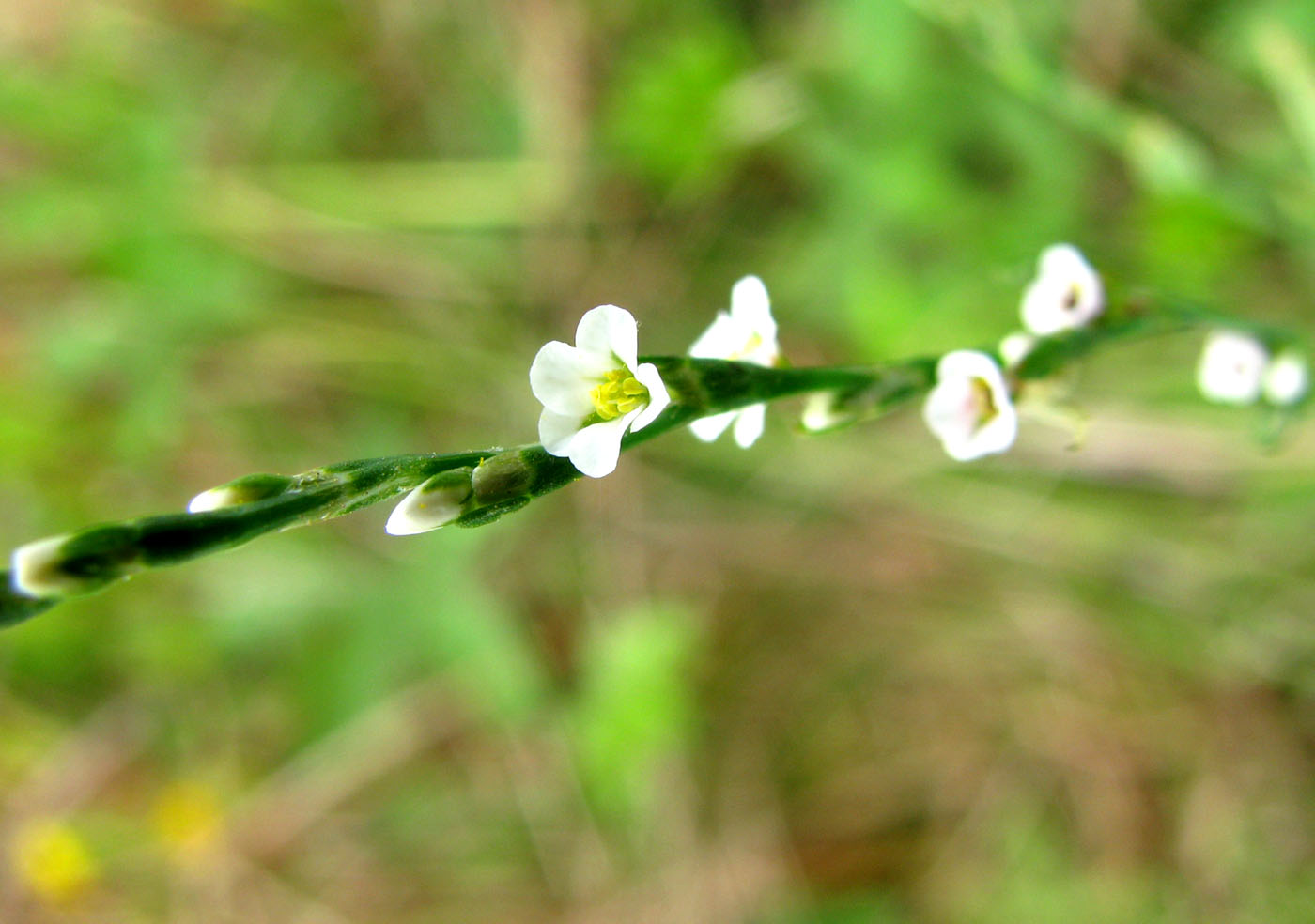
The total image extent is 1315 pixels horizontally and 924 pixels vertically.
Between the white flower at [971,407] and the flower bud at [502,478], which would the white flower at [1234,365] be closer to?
the white flower at [971,407]

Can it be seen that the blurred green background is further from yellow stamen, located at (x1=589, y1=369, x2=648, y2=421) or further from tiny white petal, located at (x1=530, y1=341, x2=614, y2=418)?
tiny white petal, located at (x1=530, y1=341, x2=614, y2=418)

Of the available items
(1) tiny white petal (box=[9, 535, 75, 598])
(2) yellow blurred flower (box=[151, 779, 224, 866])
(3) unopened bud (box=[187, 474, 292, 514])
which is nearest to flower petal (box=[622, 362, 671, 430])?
(3) unopened bud (box=[187, 474, 292, 514])

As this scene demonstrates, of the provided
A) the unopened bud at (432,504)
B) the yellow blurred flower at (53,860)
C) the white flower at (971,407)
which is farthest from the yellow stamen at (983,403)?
the yellow blurred flower at (53,860)

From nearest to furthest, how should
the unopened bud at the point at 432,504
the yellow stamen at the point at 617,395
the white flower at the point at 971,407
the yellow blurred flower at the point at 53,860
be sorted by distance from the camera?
the unopened bud at the point at 432,504
the yellow stamen at the point at 617,395
the white flower at the point at 971,407
the yellow blurred flower at the point at 53,860

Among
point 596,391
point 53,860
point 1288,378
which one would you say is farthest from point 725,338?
point 53,860

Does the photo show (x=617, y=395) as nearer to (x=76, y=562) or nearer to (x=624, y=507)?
(x=76, y=562)

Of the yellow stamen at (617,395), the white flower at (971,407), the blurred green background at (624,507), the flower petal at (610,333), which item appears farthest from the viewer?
the blurred green background at (624,507)
